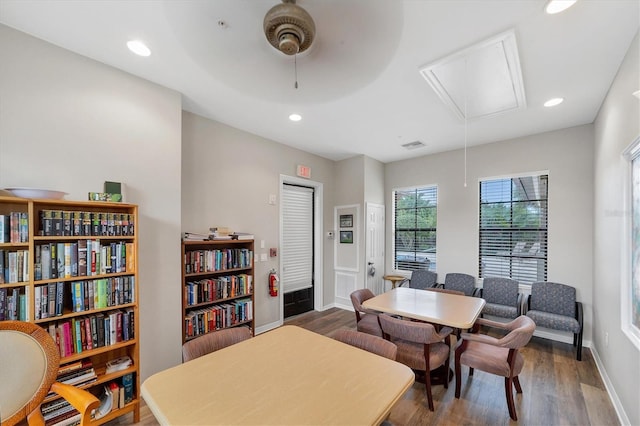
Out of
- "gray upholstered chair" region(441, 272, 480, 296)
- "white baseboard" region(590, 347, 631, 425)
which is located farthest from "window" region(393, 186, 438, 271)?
"white baseboard" region(590, 347, 631, 425)

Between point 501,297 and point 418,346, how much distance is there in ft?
7.54

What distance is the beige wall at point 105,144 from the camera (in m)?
1.88

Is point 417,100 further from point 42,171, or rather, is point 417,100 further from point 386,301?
point 42,171

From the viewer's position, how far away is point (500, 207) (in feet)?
13.6

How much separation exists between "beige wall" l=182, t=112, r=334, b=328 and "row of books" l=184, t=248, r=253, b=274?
1.28 feet

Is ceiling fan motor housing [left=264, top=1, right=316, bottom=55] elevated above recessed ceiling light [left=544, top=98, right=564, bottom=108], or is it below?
below

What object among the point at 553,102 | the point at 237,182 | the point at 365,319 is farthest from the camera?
the point at 237,182

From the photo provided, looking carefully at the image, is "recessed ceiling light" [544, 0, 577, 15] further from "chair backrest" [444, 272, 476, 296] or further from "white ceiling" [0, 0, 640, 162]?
"chair backrest" [444, 272, 476, 296]

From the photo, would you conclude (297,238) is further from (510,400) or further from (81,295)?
(510,400)

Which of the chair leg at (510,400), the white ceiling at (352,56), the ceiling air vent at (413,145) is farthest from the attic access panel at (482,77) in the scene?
the chair leg at (510,400)

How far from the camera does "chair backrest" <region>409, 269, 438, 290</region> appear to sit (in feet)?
14.7

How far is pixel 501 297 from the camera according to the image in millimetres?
3809

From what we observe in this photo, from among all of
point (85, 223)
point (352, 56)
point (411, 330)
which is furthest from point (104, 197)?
point (411, 330)

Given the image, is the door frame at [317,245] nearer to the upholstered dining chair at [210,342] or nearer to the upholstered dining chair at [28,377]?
the upholstered dining chair at [210,342]
